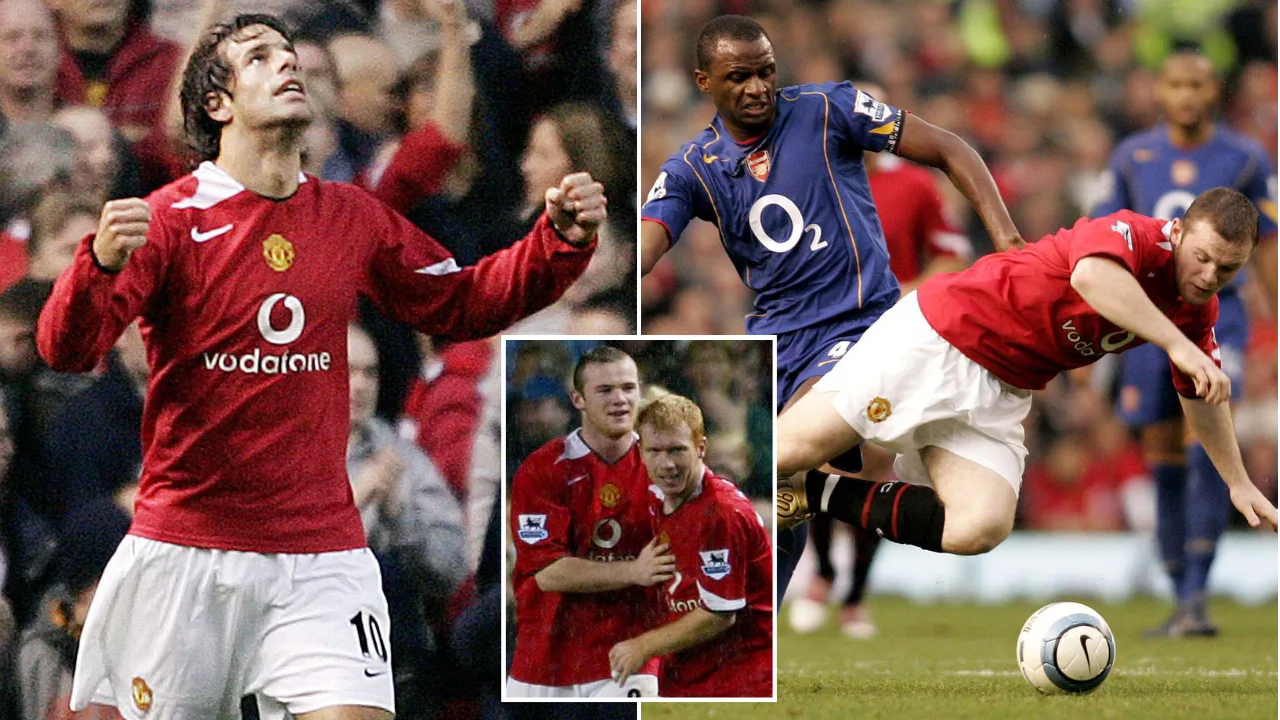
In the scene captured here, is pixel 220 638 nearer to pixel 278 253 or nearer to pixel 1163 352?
pixel 278 253

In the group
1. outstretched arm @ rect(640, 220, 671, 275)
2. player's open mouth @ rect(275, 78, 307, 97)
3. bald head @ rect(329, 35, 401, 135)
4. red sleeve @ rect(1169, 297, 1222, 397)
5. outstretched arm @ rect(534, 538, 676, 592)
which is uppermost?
bald head @ rect(329, 35, 401, 135)

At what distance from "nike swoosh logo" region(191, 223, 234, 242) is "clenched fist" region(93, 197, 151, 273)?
383 mm

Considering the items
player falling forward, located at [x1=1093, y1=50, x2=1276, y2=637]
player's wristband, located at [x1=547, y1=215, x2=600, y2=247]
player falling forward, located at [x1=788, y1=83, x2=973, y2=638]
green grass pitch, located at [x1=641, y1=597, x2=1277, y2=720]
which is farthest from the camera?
player falling forward, located at [x1=788, y1=83, x2=973, y2=638]

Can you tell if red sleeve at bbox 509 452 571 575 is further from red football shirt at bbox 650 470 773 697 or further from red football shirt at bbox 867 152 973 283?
red football shirt at bbox 867 152 973 283

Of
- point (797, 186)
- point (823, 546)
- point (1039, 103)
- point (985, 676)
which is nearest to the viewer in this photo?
point (797, 186)

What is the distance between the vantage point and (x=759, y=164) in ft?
18.0

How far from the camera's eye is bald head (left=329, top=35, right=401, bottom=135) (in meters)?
4.91

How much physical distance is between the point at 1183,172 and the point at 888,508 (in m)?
3.16

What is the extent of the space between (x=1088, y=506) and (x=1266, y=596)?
127cm

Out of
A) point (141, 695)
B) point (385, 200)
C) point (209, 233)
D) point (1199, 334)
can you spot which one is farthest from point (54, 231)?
point (1199, 334)

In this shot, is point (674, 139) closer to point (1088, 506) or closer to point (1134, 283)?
point (1088, 506)

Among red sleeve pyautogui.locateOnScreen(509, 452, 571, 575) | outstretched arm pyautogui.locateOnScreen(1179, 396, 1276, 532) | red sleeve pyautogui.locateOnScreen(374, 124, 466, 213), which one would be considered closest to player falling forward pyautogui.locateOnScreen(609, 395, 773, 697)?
red sleeve pyautogui.locateOnScreen(509, 452, 571, 575)

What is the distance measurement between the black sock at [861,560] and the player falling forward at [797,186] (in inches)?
88.7

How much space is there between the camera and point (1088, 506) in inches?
418
